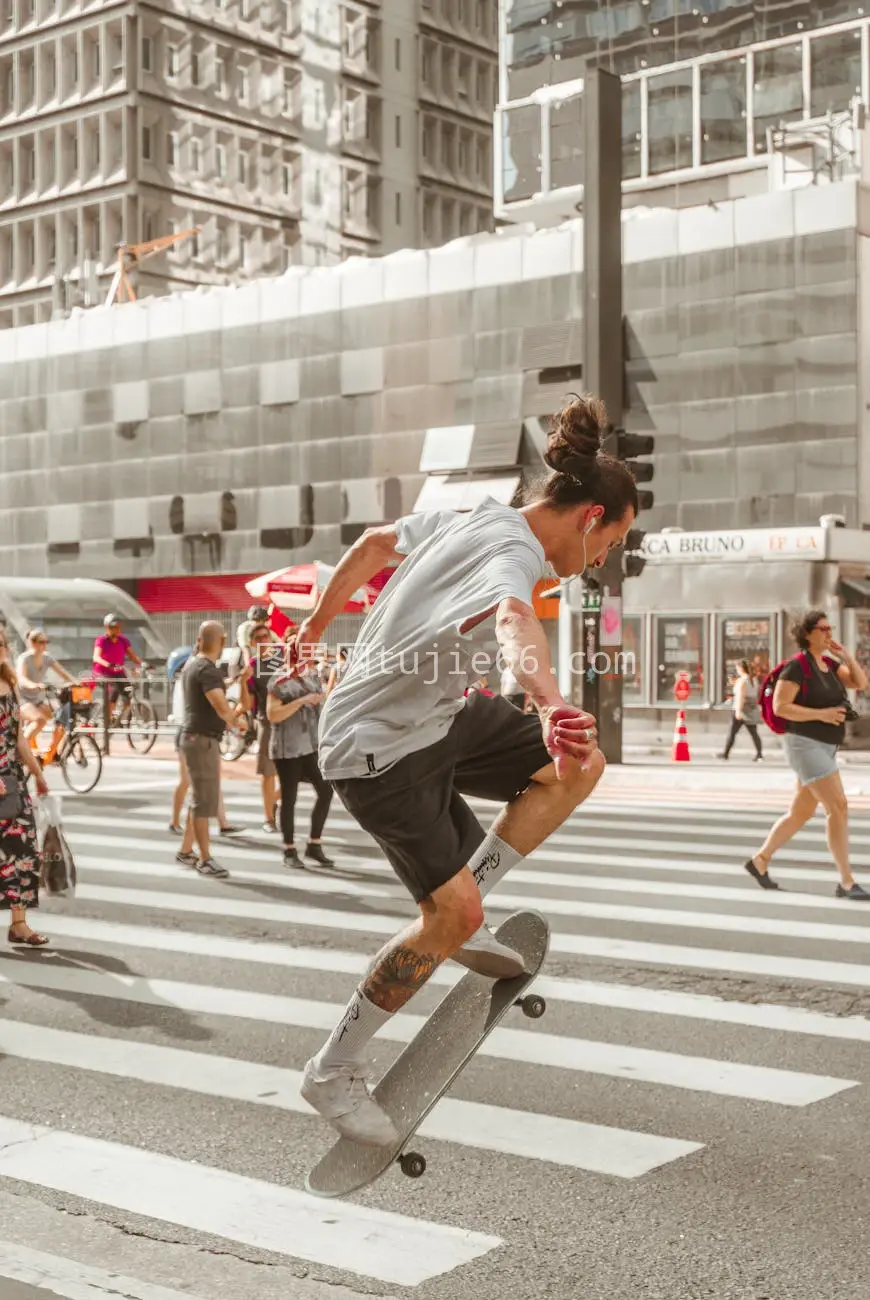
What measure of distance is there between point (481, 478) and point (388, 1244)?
37788mm

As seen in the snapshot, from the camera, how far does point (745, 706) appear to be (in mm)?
26438

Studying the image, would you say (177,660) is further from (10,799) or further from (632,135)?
(632,135)

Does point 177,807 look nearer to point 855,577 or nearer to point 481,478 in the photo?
point 855,577

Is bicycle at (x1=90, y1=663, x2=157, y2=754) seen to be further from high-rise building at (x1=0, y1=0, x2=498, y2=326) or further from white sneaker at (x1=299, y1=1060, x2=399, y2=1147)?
high-rise building at (x1=0, y1=0, x2=498, y2=326)

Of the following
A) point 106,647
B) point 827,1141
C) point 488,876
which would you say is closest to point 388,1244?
point 488,876

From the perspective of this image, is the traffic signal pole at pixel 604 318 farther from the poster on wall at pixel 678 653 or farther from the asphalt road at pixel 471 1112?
the asphalt road at pixel 471 1112

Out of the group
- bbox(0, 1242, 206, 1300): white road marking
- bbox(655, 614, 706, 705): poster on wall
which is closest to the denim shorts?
bbox(0, 1242, 206, 1300): white road marking

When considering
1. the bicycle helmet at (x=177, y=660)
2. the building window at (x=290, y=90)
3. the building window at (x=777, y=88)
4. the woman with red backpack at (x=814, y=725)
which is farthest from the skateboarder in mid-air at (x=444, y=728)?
the building window at (x=290, y=90)

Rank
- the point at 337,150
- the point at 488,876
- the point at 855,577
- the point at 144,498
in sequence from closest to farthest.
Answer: the point at 488,876, the point at 855,577, the point at 144,498, the point at 337,150

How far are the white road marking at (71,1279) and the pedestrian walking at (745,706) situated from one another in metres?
20.1

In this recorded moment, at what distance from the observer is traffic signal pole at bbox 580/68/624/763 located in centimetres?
2344

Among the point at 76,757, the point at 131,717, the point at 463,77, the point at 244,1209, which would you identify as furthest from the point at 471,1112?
the point at 463,77

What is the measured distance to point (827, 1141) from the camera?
564cm

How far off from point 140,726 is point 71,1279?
24.2 metres
